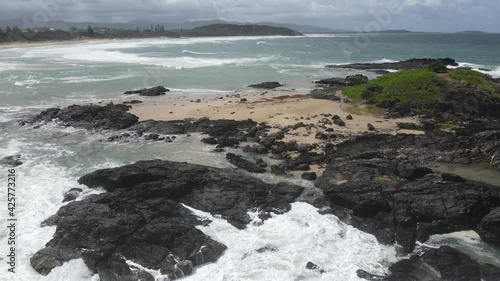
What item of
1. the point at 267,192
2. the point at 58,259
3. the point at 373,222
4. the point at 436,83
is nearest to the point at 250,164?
the point at 267,192

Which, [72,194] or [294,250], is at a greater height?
[72,194]

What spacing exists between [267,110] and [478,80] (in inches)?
663

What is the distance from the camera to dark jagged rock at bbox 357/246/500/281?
1092 cm

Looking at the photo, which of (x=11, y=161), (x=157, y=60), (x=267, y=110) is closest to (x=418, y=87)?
(x=267, y=110)

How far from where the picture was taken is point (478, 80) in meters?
31.2

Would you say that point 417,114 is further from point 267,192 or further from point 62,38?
point 62,38

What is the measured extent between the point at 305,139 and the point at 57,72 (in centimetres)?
4033

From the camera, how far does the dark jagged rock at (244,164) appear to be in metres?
18.0

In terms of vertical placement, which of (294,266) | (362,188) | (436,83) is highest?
(436,83)

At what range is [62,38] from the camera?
128 meters

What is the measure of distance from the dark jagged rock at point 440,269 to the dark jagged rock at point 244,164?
300 inches

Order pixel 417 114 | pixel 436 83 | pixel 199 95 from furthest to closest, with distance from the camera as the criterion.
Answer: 1. pixel 199 95
2. pixel 436 83
3. pixel 417 114

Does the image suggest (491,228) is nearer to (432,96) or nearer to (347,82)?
(432,96)

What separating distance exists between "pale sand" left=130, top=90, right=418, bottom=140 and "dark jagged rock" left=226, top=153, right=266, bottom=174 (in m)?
4.63
